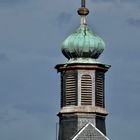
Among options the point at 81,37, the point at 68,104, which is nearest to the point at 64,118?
the point at 68,104

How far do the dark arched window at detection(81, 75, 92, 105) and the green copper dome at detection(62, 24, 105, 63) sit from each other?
120cm

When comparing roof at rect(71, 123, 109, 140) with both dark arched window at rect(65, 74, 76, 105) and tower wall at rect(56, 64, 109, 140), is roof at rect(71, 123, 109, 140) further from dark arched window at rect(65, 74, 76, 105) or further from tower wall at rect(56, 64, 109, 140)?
dark arched window at rect(65, 74, 76, 105)

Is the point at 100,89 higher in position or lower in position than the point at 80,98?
higher

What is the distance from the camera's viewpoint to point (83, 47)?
66.6 metres

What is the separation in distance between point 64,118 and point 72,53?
431 centimetres

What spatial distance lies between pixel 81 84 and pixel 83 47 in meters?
2.50

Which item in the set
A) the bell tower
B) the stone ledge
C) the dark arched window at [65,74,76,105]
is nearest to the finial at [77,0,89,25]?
the bell tower

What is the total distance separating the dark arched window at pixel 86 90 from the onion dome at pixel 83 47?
3.93 ft

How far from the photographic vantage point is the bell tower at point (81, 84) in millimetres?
65062

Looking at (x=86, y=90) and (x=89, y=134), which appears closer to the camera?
(x=89, y=134)

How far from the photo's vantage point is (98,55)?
66.9 m

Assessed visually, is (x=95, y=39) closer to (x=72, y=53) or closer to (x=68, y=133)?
(x=72, y=53)

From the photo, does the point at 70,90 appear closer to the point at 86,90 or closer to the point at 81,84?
the point at 81,84

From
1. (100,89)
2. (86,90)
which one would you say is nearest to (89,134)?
(86,90)
